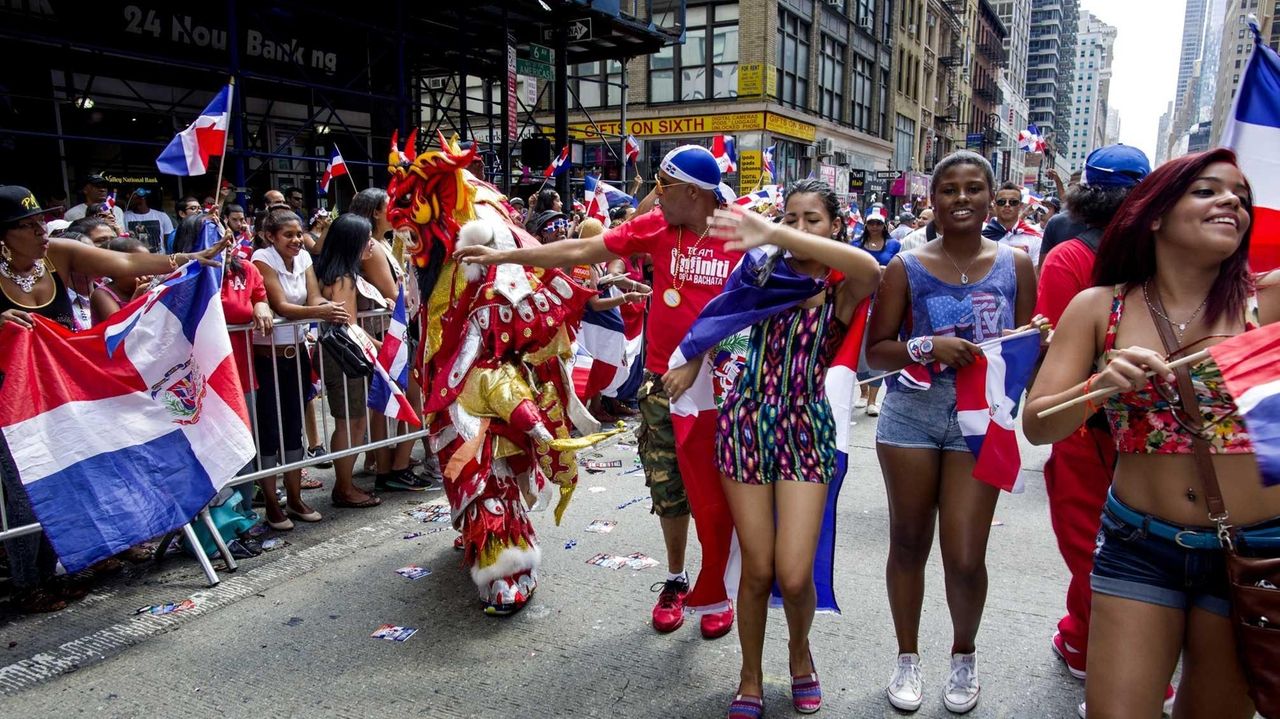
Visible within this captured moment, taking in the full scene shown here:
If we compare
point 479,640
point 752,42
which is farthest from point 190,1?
point 752,42

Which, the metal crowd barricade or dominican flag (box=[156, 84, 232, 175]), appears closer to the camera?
dominican flag (box=[156, 84, 232, 175])

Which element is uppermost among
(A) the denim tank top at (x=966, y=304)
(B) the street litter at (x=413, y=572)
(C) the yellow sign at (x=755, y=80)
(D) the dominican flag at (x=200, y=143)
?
(C) the yellow sign at (x=755, y=80)

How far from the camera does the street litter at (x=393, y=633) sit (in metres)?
3.82

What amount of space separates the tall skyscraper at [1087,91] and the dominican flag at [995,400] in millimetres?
193999

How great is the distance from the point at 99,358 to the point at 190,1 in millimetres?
11111

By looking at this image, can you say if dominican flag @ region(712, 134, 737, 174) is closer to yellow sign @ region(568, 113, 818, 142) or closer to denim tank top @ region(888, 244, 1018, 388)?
denim tank top @ region(888, 244, 1018, 388)

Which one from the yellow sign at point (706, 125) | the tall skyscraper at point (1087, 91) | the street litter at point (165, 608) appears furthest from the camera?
the tall skyscraper at point (1087, 91)

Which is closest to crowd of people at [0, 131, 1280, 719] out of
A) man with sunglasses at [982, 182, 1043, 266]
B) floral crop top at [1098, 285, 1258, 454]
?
floral crop top at [1098, 285, 1258, 454]

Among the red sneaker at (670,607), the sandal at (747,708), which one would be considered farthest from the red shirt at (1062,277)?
the red sneaker at (670,607)

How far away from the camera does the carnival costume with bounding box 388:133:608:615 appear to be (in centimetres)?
409

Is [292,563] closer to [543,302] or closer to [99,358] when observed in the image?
[99,358]

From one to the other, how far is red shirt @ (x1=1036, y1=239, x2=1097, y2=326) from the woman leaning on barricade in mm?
3856

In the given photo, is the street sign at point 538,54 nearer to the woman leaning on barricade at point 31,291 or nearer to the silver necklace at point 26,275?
the woman leaning on barricade at point 31,291

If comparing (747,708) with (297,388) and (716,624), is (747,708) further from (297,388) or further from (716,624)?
(297,388)
